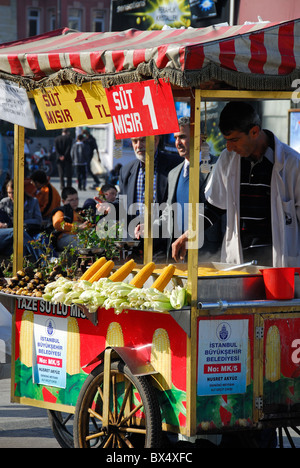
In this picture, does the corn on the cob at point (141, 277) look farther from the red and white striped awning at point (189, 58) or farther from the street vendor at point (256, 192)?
the red and white striped awning at point (189, 58)

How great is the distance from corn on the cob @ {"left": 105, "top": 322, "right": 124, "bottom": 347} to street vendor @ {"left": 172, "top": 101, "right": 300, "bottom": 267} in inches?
29.3

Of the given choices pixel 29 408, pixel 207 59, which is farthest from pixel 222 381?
pixel 29 408

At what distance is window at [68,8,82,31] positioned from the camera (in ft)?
133

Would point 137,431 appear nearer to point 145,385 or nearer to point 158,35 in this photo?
point 145,385

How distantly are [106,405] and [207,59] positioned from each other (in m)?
1.79

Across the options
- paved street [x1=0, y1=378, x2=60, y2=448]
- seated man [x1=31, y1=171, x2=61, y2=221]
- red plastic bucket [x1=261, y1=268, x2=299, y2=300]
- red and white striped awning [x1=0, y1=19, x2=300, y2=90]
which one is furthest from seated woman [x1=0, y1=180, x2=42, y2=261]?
red plastic bucket [x1=261, y1=268, x2=299, y2=300]

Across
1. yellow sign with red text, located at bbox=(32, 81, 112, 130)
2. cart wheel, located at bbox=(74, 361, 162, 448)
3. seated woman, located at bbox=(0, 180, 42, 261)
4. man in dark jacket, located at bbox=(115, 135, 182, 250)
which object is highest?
yellow sign with red text, located at bbox=(32, 81, 112, 130)

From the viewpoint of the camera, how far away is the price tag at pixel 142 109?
13.6 ft

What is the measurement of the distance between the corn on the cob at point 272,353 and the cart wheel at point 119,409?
0.62 metres

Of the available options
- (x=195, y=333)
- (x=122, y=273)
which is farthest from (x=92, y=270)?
(x=195, y=333)

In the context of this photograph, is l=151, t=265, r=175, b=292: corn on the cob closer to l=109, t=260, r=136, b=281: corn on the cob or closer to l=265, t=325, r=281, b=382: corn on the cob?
l=109, t=260, r=136, b=281: corn on the cob

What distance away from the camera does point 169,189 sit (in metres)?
6.67

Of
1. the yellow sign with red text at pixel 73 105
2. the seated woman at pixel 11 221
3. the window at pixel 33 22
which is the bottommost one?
the seated woman at pixel 11 221

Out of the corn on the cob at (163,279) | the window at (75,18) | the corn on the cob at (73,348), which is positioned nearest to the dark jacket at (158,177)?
the corn on the cob at (73,348)
